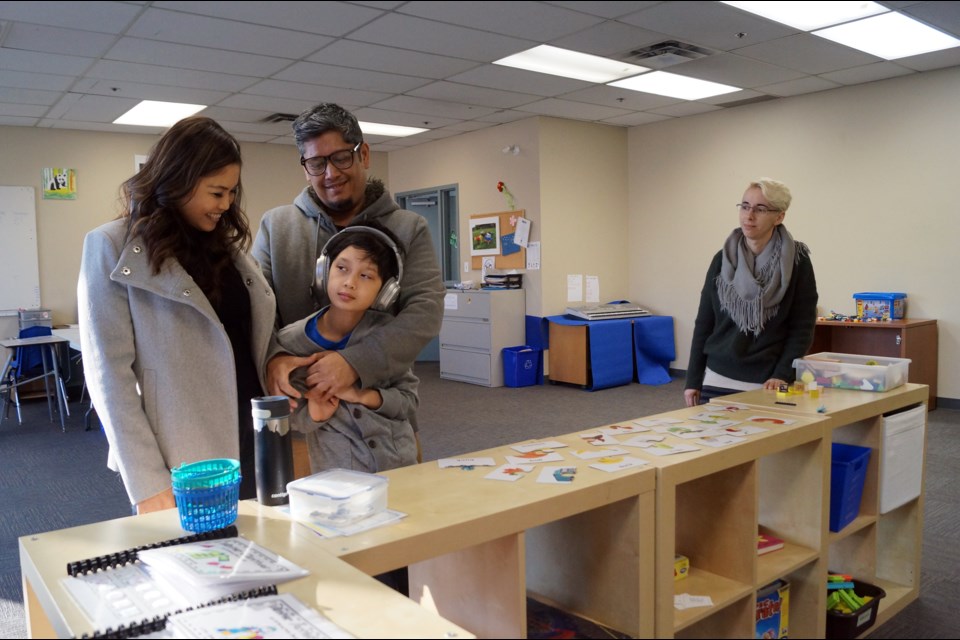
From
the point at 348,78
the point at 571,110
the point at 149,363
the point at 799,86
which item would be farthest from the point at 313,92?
the point at 149,363

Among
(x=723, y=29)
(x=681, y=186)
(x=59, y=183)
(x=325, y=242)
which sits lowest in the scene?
(x=325, y=242)

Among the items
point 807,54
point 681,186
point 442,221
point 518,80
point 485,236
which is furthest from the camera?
point 442,221

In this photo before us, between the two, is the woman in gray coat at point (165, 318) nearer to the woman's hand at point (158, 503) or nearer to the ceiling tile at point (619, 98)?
the woman's hand at point (158, 503)

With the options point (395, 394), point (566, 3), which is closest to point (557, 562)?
point (395, 394)

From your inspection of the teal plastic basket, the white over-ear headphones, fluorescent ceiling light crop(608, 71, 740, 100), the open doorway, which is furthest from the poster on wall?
the teal plastic basket

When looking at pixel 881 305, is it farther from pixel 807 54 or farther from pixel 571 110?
pixel 571 110

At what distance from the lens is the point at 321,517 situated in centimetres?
134

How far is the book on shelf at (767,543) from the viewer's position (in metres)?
1.92

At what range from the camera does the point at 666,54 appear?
4.68 metres

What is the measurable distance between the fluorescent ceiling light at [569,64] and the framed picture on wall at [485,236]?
2233 millimetres

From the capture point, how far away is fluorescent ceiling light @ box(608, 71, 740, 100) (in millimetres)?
5488

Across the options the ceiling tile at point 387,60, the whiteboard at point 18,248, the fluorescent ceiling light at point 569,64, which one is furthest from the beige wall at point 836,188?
the whiteboard at point 18,248

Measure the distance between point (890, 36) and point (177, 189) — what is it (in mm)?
4587

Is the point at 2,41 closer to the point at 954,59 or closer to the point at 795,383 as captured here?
the point at 795,383
